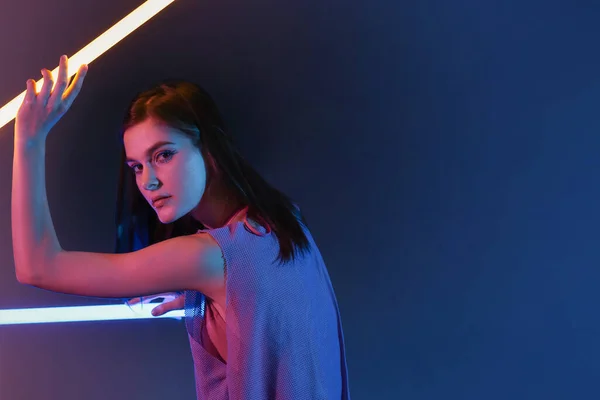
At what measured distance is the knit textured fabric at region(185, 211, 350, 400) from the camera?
0.98 metres

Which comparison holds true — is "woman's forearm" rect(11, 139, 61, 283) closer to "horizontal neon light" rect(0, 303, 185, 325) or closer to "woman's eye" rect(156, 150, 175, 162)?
"woman's eye" rect(156, 150, 175, 162)

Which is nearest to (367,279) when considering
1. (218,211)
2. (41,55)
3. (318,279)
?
(318,279)

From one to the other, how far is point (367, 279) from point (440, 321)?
0.22m

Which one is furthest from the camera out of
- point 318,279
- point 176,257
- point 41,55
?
point 41,55

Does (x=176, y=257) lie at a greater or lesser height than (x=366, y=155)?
lesser

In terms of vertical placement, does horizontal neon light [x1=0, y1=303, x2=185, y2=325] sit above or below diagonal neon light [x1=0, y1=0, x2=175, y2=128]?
below

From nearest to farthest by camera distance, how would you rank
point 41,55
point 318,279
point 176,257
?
point 176,257, point 318,279, point 41,55

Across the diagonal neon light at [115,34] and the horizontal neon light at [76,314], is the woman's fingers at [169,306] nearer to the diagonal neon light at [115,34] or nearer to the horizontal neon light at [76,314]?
the horizontal neon light at [76,314]

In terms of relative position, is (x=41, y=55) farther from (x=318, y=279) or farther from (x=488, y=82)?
(x=488, y=82)

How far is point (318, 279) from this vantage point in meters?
1.12

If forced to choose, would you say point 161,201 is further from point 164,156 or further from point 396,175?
point 396,175

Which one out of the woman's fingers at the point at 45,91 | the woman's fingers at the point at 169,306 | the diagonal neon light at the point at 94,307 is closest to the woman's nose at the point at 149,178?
the woman's fingers at the point at 45,91

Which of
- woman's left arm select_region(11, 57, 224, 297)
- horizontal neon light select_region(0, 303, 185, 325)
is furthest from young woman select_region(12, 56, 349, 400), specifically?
horizontal neon light select_region(0, 303, 185, 325)

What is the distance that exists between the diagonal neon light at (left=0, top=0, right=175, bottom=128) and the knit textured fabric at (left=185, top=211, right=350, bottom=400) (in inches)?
27.8
